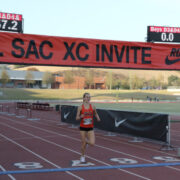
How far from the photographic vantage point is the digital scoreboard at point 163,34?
52.5 feet

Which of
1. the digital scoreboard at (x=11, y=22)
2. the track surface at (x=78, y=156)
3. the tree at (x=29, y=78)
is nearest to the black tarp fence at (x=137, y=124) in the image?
the track surface at (x=78, y=156)

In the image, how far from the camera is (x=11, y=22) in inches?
558

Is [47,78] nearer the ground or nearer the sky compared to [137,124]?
nearer the sky

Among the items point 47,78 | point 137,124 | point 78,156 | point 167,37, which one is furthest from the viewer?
point 47,78

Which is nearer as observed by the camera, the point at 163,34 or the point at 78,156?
the point at 78,156

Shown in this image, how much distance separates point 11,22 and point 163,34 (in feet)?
24.8

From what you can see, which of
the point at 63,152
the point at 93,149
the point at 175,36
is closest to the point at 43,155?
the point at 63,152

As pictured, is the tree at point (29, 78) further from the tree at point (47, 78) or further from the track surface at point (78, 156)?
the track surface at point (78, 156)

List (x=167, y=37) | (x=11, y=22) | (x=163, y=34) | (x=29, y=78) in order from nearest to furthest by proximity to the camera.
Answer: (x=11, y=22), (x=163, y=34), (x=167, y=37), (x=29, y=78)

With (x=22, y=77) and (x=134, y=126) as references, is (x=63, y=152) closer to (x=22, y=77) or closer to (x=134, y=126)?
(x=134, y=126)

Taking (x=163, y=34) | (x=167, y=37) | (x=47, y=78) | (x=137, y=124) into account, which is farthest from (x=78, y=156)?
(x=47, y=78)

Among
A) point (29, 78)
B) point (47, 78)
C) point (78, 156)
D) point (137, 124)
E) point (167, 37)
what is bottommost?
point (78, 156)

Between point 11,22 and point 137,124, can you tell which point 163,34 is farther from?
point 11,22

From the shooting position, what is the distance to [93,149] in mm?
12008
